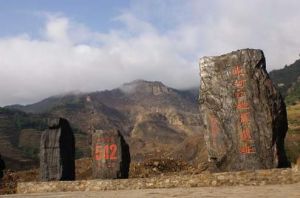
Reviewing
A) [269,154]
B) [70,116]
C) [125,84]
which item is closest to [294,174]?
[269,154]

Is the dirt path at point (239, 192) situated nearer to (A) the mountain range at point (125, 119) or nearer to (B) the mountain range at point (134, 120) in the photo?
(B) the mountain range at point (134, 120)

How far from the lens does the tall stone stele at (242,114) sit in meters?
11.7

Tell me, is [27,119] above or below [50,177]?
above

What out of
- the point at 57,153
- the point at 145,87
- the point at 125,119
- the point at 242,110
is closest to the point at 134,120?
the point at 125,119

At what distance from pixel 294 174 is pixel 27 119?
58596 millimetres

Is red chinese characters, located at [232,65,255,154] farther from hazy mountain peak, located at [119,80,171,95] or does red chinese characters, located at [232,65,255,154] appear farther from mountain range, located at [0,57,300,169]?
hazy mountain peak, located at [119,80,171,95]

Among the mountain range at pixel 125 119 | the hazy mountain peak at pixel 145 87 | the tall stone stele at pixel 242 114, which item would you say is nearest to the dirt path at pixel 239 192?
the tall stone stele at pixel 242 114

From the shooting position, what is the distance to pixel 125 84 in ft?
388

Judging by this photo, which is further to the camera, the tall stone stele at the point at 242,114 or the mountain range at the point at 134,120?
the mountain range at the point at 134,120

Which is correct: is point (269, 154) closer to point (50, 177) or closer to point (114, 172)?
point (114, 172)

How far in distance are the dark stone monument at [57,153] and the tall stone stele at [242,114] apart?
5.10 meters

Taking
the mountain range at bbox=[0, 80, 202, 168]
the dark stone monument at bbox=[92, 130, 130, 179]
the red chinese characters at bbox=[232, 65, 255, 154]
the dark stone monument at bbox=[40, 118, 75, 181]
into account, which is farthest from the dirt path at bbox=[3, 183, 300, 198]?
the mountain range at bbox=[0, 80, 202, 168]

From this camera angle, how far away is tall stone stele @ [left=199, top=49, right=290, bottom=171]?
11.7m

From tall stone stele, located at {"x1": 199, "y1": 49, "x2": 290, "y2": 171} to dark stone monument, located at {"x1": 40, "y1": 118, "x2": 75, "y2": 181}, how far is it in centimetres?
510
